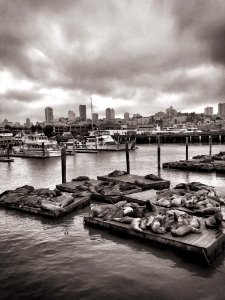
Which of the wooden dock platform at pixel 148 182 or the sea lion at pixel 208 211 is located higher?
the sea lion at pixel 208 211

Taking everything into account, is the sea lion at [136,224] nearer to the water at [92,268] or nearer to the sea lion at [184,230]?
the water at [92,268]

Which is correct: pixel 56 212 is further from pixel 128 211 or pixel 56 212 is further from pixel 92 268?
pixel 92 268

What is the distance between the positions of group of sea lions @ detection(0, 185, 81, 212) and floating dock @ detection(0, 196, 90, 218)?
0.11 meters

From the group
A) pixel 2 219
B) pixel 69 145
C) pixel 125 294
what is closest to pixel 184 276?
pixel 125 294

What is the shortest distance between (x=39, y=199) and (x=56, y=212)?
1794mm

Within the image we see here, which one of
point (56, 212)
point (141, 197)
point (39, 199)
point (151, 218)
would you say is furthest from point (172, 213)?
point (39, 199)

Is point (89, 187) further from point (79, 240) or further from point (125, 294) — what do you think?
point (125, 294)

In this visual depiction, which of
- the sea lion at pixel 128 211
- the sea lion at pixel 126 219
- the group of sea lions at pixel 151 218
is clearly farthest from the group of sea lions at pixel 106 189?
the sea lion at pixel 126 219

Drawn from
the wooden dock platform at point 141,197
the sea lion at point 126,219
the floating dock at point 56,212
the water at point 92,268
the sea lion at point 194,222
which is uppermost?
the sea lion at point 194,222

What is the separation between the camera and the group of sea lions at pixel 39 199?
13.6 m

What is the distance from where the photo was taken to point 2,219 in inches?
533

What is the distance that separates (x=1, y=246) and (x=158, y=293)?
6239 millimetres

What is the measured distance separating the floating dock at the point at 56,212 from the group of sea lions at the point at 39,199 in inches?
4.3

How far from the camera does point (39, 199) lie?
1441 cm
